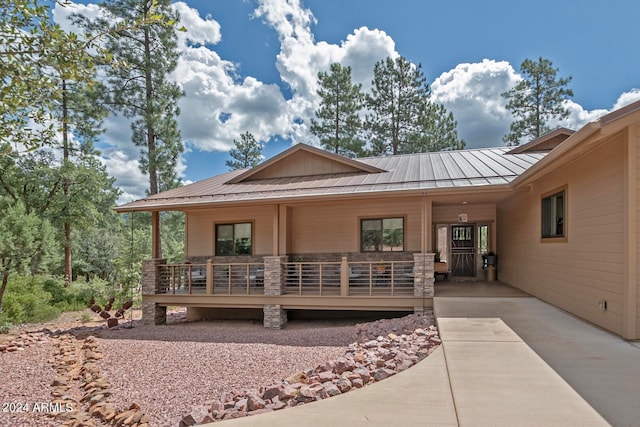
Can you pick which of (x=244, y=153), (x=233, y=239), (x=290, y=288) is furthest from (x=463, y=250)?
(x=244, y=153)

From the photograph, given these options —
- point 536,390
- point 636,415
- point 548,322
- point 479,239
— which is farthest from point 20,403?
point 479,239

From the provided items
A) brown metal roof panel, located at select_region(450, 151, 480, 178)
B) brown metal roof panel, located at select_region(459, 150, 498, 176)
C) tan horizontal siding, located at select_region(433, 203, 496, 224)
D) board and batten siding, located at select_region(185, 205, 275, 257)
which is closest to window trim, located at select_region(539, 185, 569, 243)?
brown metal roof panel, located at select_region(459, 150, 498, 176)

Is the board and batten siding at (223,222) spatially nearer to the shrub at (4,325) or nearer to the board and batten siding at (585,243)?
the shrub at (4,325)

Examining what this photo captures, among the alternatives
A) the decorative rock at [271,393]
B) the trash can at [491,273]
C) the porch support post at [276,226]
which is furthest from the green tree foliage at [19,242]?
the trash can at [491,273]

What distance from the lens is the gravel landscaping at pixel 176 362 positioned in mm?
4457

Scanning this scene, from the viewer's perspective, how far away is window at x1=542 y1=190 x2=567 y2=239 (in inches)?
251

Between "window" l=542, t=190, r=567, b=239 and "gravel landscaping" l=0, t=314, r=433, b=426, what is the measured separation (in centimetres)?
322

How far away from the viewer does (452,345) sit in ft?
14.0

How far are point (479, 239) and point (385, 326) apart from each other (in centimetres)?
636

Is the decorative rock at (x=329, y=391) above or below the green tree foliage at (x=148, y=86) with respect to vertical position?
below

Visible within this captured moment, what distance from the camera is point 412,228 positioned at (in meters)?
9.72

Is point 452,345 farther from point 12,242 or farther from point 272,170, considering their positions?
point 12,242

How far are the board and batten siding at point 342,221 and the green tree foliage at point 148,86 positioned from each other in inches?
416

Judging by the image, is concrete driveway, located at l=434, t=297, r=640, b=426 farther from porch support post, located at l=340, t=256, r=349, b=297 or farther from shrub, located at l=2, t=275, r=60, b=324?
shrub, located at l=2, t=275, r=60, b=324
